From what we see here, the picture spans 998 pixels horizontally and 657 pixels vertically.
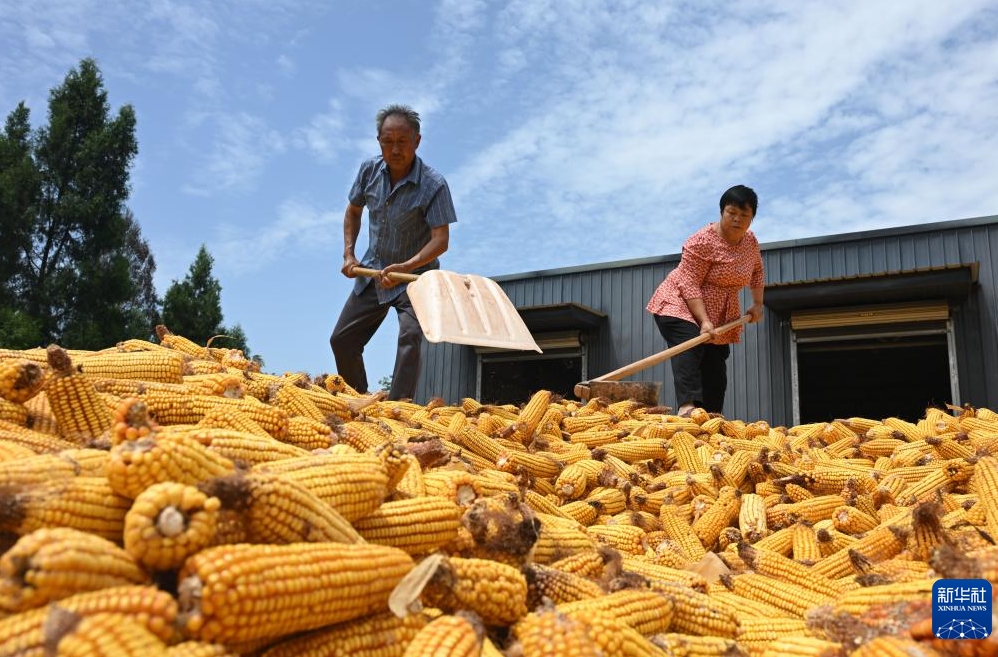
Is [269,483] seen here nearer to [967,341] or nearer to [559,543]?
[559,543]

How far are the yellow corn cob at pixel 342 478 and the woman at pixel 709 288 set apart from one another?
19.9 ft

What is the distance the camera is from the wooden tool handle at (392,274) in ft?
Result: 21.9

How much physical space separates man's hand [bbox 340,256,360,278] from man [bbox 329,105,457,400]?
0.01 m

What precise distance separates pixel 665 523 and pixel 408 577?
111 inches

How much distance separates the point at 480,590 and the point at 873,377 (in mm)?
16594

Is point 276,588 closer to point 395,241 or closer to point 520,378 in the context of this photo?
point 395,241

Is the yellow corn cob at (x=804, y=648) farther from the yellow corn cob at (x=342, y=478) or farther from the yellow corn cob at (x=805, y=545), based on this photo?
the yellow corn cob at (x=805, y=545)

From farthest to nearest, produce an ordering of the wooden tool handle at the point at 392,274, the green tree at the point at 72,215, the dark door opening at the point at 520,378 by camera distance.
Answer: the green tree at the point at 72,215, the dark door opening at the point at 520,378, the wooden tool handle at the point at 392,274

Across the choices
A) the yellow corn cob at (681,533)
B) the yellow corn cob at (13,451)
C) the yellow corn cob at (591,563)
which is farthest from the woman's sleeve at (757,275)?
the yellow corn cob at (13,451)

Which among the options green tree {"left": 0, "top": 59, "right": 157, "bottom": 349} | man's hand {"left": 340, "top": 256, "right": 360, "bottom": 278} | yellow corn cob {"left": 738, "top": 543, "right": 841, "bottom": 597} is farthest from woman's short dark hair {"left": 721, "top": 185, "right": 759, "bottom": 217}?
green tree {"left": 0, "top": 59, "right": 157, "bottom": 349}

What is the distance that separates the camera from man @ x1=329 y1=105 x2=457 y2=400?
6.87 meters

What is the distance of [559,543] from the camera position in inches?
104

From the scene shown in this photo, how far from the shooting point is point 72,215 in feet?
78.0

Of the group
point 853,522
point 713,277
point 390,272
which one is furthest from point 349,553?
point 713,277
